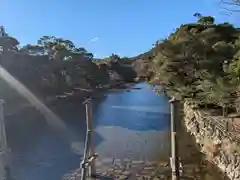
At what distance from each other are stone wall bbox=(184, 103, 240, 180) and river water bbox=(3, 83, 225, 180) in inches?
50.1

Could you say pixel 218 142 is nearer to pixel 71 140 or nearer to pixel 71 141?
pixel 71 141

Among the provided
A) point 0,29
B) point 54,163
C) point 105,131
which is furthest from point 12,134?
point 0,29

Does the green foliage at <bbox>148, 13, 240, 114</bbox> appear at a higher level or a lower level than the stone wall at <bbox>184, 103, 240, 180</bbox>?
higher

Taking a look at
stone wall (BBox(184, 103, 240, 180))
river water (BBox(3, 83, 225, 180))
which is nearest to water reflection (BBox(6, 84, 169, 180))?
river water (BBox(3, 83, 225, 180))

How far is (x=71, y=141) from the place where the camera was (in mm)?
12336

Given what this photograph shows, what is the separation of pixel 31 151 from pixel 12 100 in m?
9.81

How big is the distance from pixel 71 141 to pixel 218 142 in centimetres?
609

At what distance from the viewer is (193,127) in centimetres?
1244

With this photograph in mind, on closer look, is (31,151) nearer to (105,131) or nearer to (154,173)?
(105,131)

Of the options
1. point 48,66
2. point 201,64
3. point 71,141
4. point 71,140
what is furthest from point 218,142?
point 48,66

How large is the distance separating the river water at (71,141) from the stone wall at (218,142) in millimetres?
1272

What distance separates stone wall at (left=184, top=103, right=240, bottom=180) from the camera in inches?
288

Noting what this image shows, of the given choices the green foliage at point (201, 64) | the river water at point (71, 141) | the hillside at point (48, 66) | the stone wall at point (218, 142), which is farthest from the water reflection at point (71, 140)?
the hillside at point (48, 66)

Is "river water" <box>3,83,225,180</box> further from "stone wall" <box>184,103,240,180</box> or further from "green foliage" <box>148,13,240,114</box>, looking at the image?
"green foliage" <box>148,13,240,114</box>
